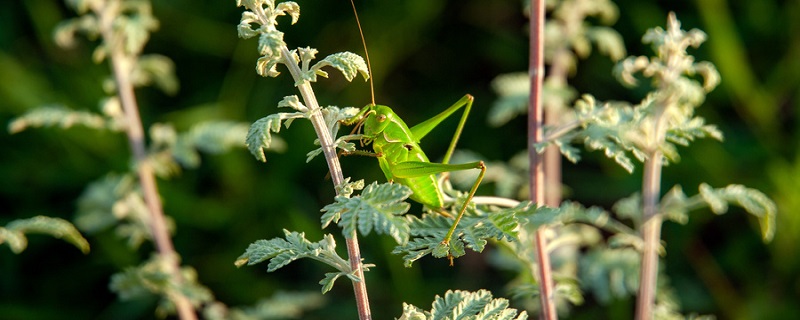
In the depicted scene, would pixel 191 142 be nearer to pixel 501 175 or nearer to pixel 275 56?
pixel 501 175

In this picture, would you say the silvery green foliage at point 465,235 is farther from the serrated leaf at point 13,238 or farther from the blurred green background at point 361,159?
the blurred green background at point 361,159

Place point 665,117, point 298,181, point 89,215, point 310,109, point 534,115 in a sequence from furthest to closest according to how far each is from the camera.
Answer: point 298,181
point 89,215
point 665,117
point 534,115
point 310,109

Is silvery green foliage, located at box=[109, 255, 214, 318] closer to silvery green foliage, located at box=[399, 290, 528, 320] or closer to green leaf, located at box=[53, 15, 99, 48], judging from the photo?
green leaf, located at box=[53, 15, 99, 48]

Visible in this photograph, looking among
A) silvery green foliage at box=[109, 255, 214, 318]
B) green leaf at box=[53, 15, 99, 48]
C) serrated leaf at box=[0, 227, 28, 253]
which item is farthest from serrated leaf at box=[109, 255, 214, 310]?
green leaf at box=[53, 15, 99, 48]

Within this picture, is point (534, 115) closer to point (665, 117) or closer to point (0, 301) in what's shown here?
point (665, 117)

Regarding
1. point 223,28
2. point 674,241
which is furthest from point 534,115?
point 223,28

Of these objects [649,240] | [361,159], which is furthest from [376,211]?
[361,159]

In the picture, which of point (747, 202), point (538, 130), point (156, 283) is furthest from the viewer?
point (156, 283)
